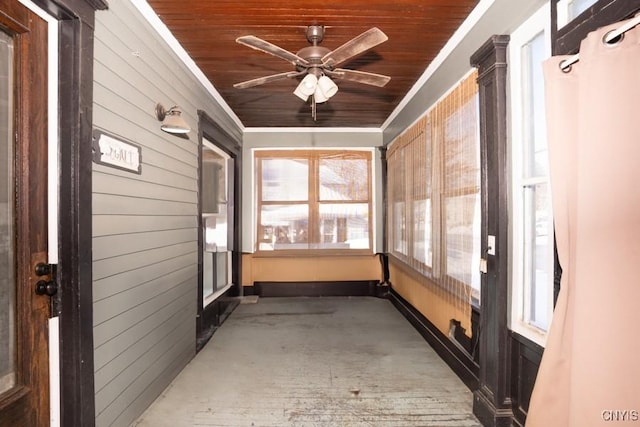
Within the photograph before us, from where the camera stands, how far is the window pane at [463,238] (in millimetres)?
2430

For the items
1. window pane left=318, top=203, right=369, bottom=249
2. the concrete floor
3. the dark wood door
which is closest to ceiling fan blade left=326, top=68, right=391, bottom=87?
the dark wood door

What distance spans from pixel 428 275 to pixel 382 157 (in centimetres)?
261

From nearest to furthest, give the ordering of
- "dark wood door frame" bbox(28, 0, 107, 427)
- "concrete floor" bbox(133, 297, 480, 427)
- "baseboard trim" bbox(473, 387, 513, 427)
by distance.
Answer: "dark wood door frame" bbox(28, 0, 107, 427)
"baseboard trim" bbox(473, 387, 513, 427)
"concrete floor" bbox(133, 297, 480, 427)

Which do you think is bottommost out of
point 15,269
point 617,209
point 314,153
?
point 15,269

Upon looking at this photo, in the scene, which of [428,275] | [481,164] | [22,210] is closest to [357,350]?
[428,275]

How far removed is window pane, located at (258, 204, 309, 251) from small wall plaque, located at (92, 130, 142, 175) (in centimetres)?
343

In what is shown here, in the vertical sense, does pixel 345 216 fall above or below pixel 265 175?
below

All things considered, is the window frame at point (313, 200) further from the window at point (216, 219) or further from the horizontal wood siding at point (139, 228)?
the horizontal wood siding at point (139, 228)

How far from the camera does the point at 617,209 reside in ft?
4.08

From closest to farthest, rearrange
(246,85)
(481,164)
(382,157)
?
(481,164), (246,85), (382,157)

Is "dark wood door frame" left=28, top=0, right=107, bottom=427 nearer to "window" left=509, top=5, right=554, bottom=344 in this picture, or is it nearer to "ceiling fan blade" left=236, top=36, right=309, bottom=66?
"ceiling fan blade" left=236, top=36, right=309, bottom=66

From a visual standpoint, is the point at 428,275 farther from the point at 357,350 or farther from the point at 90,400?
the point at 90,400

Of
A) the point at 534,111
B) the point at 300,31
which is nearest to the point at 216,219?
the point at 300,31

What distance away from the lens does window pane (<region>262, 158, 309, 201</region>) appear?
560cm
